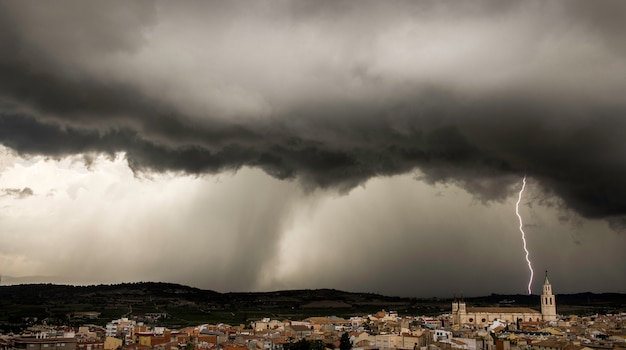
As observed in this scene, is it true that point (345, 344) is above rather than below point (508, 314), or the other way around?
above

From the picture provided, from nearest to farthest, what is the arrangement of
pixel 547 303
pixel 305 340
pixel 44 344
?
pixel 44 344 < pixel 305 340 < pixel 547 303

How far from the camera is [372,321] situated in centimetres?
15500

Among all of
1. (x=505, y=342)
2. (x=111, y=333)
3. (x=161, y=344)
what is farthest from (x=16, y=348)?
(x=505, y=342)

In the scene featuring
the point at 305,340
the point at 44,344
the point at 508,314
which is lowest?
the point at 508,314

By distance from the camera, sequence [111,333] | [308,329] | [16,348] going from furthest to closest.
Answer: [308,329]
[111,333]
[16,348]

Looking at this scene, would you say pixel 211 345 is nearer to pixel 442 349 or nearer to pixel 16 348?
pixel 16 348

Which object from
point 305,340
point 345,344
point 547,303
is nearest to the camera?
point 305,340

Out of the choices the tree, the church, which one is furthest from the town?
the church

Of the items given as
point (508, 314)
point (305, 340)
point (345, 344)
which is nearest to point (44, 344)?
point (305, 340)

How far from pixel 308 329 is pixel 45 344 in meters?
56.6

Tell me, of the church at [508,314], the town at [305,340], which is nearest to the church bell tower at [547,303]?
the church at [508,314]

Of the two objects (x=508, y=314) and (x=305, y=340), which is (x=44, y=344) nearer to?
(x=305, y=340)

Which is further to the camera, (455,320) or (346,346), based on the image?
(455,320)

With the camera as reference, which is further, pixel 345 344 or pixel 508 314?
pixel 508 314
